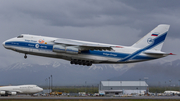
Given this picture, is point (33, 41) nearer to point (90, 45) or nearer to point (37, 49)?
point (37, 49)

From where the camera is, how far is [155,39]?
143ft

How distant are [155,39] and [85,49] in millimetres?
11920

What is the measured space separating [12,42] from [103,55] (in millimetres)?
13601

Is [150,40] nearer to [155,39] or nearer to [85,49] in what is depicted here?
[155,39]

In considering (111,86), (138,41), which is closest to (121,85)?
(111,86)

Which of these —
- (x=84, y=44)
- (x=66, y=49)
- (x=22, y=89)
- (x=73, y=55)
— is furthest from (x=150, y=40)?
(x=22, y=89)

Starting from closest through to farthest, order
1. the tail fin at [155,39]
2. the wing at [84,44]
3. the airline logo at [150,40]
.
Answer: the wing at [84,44], the tail fin at [155,39], the airline logo at [150,40]

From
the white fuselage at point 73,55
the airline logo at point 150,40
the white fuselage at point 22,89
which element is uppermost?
the airline logo at point 150,40

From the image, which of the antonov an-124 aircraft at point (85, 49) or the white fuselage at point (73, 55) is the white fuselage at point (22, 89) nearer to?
the antonov an-124 aircraft at point (85, 49)

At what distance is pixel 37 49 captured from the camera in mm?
38969

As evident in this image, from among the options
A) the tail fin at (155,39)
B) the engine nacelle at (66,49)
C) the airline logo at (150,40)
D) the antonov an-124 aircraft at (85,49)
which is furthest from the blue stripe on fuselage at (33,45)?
the airline logo at (150,40)

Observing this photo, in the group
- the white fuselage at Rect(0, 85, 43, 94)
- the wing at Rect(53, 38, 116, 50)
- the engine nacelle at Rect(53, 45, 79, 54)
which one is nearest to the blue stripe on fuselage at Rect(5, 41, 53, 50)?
the engine nacelle at Rect(53, 45, 79, 54)

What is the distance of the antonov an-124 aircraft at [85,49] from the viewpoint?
39125 mm

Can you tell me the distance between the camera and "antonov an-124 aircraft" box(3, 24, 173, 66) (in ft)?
128
